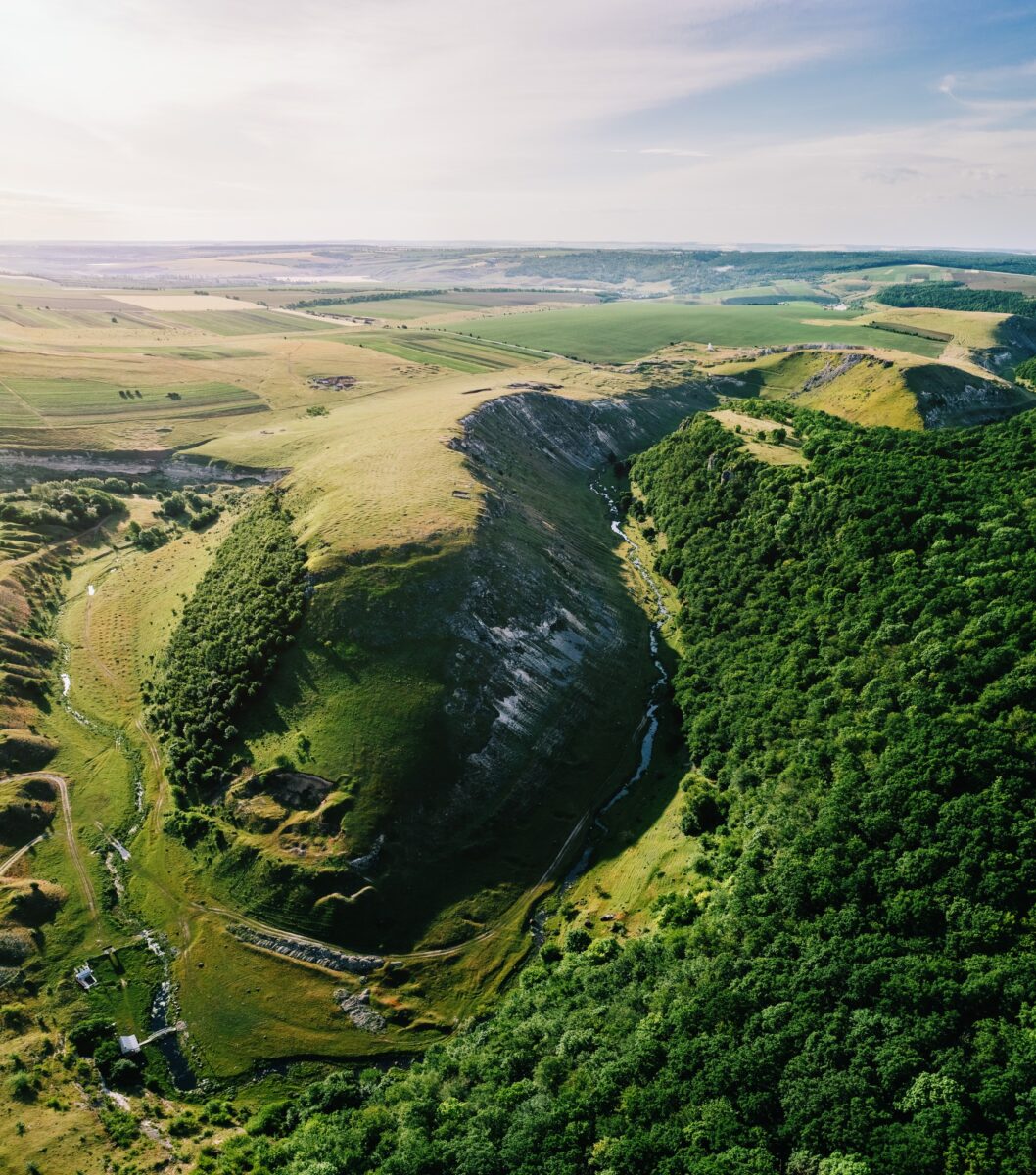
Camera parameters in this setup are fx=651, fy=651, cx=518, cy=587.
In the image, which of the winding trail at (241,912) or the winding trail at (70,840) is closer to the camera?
the winding trail at (241,912)

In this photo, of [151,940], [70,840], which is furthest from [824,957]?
[70,840]

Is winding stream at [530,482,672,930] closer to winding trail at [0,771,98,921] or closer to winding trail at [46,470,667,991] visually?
winding trail at [46,470,667,991]

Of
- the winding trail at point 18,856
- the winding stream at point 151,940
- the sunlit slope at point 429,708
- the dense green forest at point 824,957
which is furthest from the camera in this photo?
the sunlit slope at point 429,708

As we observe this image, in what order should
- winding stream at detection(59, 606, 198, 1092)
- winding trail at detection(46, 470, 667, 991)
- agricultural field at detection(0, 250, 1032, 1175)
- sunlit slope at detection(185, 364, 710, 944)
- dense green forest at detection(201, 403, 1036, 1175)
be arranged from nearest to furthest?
dense green forest at detection(201, 403, 1036, 1175), winding stream at detection(59, 606, 198, 1092), agricultural field at detection(0, 250, 1032, 1175), winding trail at detection(46, 470, 667, 991), sunlit slope at detection(185, 364, 710, 944)

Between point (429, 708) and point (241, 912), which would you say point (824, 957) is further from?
point (241, 912)

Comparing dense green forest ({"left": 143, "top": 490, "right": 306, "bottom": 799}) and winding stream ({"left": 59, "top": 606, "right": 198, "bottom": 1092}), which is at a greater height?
dense green forest ({"left": 143, "top": 490, "right": 306, "bottom": 799})

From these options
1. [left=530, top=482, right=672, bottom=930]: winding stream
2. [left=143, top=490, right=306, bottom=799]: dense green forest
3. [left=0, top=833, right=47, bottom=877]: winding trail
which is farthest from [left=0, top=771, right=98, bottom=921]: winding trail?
[left=530, top=482, right=672, bottom=930]: winding stream

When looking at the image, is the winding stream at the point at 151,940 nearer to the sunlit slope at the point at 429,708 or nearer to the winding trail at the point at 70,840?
the winding trail at the point at 70,840

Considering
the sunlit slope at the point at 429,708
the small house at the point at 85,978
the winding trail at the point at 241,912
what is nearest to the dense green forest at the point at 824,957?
the winding trail at the point at 241,912
